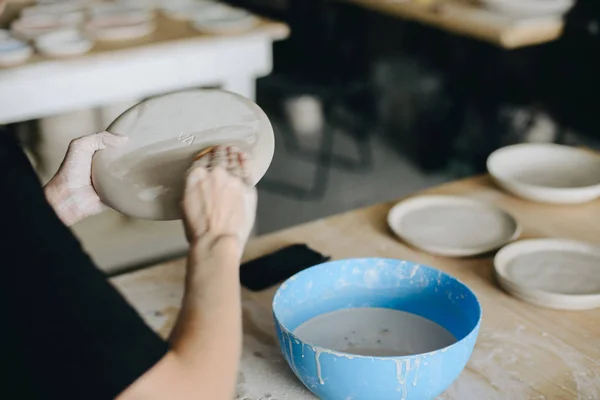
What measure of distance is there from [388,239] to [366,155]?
2.46 metres

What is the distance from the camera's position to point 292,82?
3.26 metres

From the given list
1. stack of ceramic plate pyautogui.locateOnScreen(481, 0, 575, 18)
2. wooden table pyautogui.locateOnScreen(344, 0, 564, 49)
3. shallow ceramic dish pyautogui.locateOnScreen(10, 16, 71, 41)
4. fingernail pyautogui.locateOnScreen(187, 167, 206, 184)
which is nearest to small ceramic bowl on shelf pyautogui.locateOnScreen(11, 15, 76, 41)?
shallow ceramic dish pyautogui.locateOnScreen(10, 16, 71, 41)

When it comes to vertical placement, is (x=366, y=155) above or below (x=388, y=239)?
below

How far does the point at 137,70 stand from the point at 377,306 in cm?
183

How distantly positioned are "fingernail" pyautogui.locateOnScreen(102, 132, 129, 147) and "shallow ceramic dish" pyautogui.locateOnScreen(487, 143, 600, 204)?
2.53 ft

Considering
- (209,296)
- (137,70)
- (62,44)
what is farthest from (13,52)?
(209,296)

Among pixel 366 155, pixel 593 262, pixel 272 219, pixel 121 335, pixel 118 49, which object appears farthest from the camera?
pixel 366 155

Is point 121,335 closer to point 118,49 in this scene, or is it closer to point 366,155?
point 118,49

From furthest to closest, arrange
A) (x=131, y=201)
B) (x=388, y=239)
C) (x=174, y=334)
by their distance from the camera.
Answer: (x=388, y=239) → (x=131, y=201) → (x=174, y=334)

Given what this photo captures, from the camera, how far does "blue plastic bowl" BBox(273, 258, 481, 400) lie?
834mm

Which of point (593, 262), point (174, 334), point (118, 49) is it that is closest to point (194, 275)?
point (174, 334)

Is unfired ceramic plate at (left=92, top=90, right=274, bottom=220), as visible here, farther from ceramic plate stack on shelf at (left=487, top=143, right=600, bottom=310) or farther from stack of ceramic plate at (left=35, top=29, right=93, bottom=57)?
stack of ceramic plate at (left=35, top=29, right=93, bottom=57)

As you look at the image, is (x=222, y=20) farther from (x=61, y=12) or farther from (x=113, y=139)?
(x=113, y=139)

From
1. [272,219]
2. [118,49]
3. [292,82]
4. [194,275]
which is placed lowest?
[272,219]
